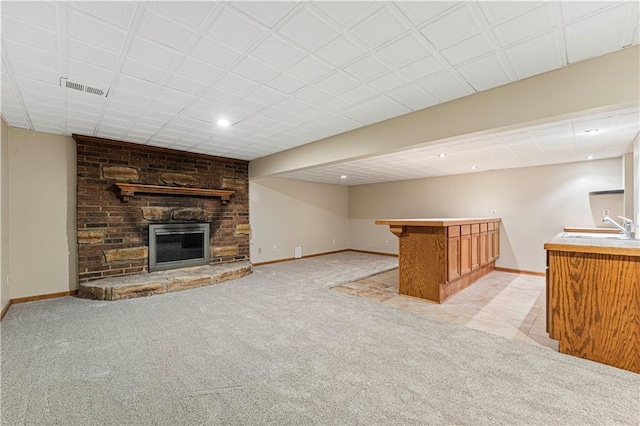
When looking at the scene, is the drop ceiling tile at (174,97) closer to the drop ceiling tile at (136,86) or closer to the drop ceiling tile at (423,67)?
the drop ceiling tile at (136,86)

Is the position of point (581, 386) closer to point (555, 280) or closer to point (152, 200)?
point (555, 280)

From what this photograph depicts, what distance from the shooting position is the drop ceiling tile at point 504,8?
61.4 inches

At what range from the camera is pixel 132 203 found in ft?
15.3

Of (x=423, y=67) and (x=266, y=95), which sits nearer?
(x=423, y=67)

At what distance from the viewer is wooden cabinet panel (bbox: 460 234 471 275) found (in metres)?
4.19

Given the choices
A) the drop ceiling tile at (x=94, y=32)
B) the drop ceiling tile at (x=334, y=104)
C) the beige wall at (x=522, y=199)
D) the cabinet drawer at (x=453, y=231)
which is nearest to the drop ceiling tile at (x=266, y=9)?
the drop ceiling tile at (x=94, y=32)

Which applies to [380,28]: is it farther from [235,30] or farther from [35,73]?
[35,73]

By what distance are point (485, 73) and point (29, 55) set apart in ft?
11.4

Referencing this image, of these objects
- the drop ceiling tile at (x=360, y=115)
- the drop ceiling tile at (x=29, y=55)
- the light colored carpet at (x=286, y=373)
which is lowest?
the light colored carpet at (x=286, y=373)

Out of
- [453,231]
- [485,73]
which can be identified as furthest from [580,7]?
[453,231]

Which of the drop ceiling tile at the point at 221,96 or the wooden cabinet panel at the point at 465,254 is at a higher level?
the drop ceiling tile at the point at 221,96

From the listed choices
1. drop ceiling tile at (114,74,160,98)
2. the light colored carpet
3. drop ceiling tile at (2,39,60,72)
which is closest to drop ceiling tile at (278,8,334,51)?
drop ceiling tile at (114,74,160,98)

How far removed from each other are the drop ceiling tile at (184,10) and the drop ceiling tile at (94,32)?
40 centimetres

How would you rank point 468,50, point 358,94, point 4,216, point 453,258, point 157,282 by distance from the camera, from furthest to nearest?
point 157,282, point 453,258, point 4,216, point 358,94, point 468,50
